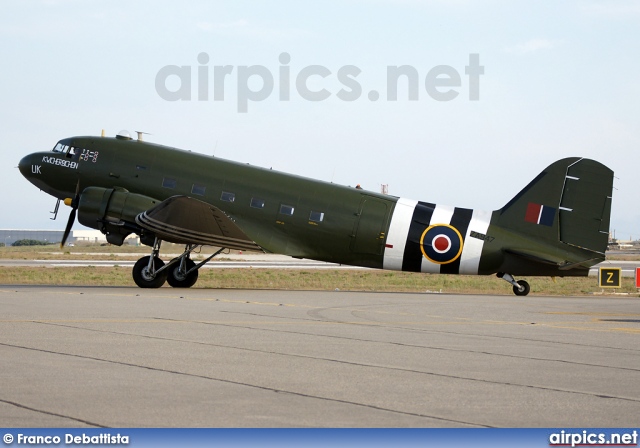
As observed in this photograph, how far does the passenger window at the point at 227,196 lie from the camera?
107 ft

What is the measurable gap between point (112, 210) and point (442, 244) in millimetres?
11971

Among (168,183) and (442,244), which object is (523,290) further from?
(168,183)

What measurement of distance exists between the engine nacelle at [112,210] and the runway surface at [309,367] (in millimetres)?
8561

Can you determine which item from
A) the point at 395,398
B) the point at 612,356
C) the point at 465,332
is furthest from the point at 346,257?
the point at 395,398

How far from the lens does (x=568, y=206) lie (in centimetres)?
3092

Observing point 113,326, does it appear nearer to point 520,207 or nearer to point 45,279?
point 520,207

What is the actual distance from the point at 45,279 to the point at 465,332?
30.9 metres

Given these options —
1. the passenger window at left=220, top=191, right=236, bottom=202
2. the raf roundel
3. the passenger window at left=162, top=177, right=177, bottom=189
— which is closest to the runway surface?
the raf roundel

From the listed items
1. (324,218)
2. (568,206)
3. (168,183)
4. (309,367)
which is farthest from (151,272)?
(309,367)

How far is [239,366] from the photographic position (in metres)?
12.6

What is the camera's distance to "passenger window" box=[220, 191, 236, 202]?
3262 cm

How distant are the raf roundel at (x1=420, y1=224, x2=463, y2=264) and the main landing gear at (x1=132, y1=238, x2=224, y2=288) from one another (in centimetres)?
779

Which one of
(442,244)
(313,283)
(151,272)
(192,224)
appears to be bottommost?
(313,283)

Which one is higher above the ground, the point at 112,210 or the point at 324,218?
the point at 324,218
